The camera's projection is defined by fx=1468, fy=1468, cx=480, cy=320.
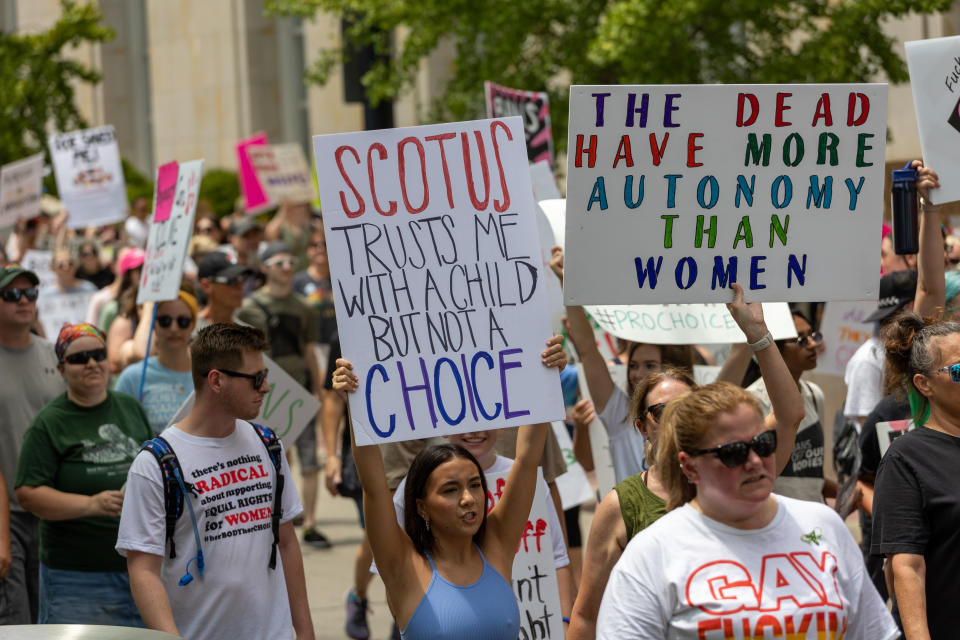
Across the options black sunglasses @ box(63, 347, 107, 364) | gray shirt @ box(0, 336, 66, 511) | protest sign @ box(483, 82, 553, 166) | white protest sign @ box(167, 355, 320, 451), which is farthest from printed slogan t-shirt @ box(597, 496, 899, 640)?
protest sign @ box(483, 82, 553, 166)

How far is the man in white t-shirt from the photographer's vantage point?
4.59 m

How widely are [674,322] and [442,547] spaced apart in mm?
2531

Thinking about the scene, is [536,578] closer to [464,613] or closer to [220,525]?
[464,613]

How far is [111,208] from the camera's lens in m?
14.0

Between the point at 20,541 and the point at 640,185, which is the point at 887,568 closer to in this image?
the point at 640,185

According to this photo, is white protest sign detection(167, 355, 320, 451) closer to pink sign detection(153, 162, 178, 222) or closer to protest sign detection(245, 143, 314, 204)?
pink sign detection(153, 162, 178, 222)

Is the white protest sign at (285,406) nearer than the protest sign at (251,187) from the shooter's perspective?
Yes

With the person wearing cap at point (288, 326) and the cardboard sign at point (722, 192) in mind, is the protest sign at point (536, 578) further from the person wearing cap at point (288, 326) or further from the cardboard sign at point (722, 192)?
the person wearing cap at point (288, 326)

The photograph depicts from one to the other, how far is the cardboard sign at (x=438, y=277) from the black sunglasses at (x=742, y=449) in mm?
1324

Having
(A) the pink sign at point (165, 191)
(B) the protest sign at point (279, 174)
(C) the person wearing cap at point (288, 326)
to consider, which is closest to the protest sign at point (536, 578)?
(A) the pink sign at point (165, 191)

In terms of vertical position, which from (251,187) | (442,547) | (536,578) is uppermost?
(442,547)

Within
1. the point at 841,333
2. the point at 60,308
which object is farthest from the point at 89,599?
the point at 60,308

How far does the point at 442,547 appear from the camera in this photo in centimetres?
433

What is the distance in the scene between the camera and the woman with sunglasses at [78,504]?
215 inches
